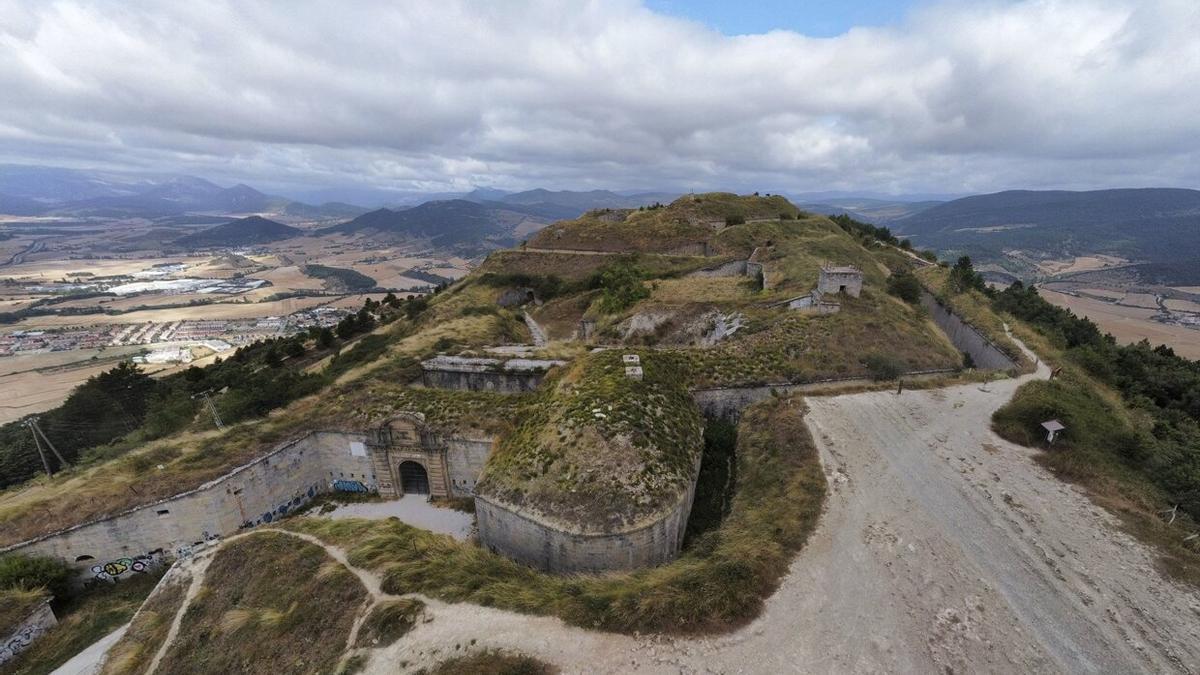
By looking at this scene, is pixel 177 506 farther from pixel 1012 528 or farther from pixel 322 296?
pixel 322 296

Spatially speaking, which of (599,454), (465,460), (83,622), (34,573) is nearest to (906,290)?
(599,454)

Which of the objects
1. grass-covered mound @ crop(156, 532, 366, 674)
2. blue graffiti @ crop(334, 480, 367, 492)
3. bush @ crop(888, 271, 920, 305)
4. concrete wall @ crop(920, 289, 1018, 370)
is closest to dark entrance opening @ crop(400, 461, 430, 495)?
blue graffiti @ crop(334, 480, 367, 492)

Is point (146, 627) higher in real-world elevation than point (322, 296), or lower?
higher

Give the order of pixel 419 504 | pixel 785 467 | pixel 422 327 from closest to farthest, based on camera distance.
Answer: pixel 785 467 → pixel 419 504 → pixel 422 327

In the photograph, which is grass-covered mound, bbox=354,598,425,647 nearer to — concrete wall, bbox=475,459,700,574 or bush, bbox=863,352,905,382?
concrete wall, bbox=475,459,700,574

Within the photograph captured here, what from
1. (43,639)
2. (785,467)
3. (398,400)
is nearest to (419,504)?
(398,400)

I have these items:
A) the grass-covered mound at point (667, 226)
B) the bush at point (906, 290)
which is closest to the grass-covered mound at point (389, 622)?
the bush at point (906, 290)
